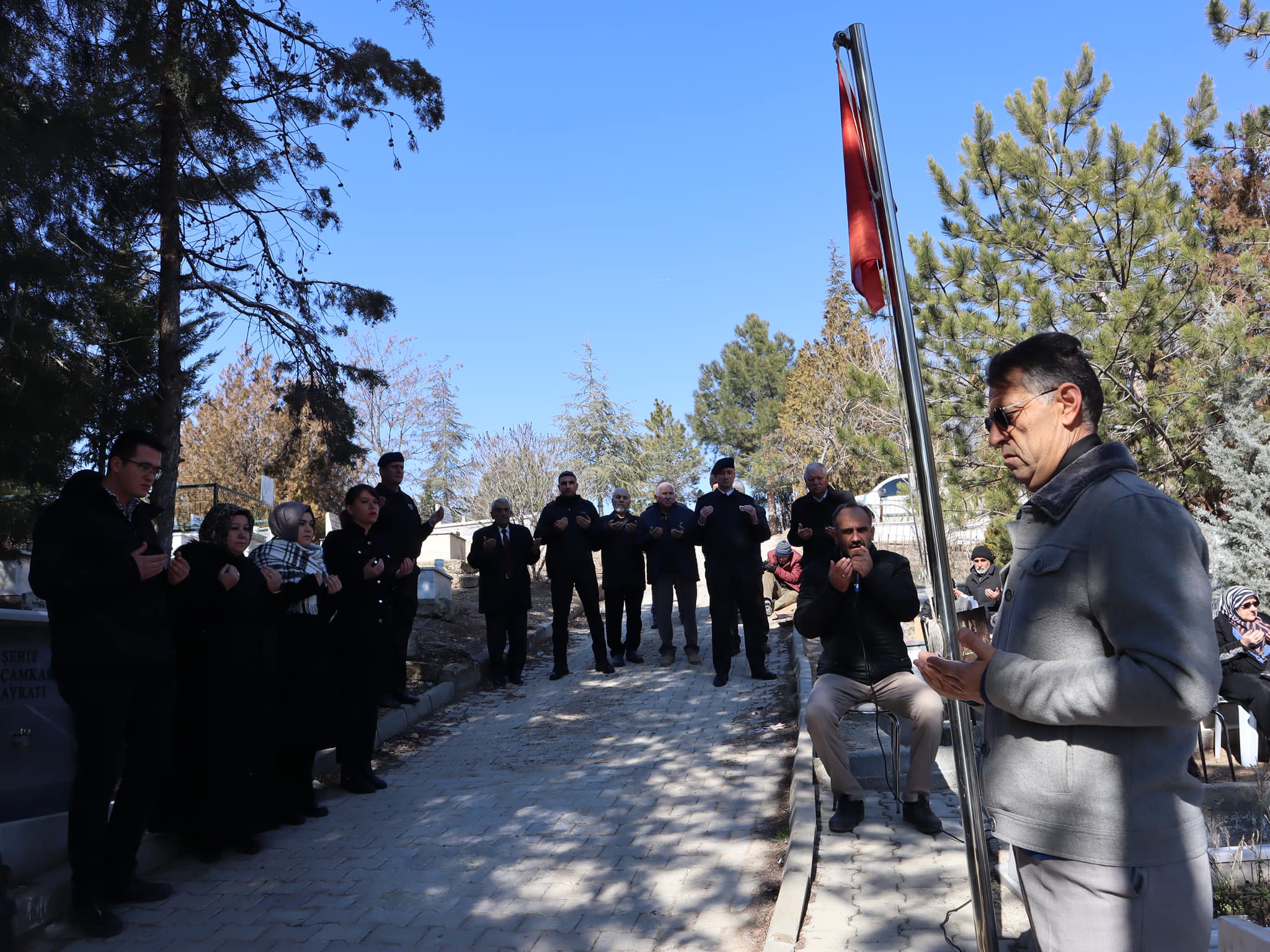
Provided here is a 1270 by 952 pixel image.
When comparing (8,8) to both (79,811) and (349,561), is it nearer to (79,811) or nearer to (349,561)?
(349,561)

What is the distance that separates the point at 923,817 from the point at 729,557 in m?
4.87

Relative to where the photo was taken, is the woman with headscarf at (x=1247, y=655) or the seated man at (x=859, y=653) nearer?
the seated man at (x=859, y=653)

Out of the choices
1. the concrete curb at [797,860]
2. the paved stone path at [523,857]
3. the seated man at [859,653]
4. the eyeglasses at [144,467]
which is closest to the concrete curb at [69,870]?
the paved stone path at [523,857]

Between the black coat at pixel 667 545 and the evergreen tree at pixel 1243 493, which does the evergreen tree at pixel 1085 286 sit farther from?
the black coat at pixel 667 545

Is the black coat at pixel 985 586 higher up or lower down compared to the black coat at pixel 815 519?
lower down

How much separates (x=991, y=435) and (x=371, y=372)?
302 inches

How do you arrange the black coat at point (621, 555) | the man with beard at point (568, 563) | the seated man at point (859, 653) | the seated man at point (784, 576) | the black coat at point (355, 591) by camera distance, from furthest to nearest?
the seated man at point (784, 576) → the black coat at point (621, 555) → the man with beard at point (568, 563) → the black coat at point (355, 591) → the seated man at point (859, 653)

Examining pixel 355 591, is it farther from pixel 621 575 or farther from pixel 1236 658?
pixel 1236 658

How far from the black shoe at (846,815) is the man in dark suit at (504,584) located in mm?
5817

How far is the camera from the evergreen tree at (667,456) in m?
55.6

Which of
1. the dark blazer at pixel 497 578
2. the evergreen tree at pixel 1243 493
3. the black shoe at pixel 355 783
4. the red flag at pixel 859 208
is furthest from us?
the evergreen tree at pixel 1243 493

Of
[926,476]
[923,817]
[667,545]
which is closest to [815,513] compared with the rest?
[667,545]

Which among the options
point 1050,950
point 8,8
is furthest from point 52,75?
point 1050,950

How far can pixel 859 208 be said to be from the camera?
3324 mm
